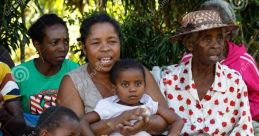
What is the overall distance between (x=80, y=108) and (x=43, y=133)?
20.7 inches

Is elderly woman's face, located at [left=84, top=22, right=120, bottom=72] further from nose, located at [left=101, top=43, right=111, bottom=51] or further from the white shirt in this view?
the white shirt

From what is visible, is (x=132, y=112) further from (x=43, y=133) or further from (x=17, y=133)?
(x=17, y=133)

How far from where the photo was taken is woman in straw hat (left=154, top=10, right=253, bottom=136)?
4090 millimetres

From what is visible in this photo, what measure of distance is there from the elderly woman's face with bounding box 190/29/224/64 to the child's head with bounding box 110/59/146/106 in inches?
20.1

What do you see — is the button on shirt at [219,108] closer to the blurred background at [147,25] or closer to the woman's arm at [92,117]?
the woman's arm at [92,117]

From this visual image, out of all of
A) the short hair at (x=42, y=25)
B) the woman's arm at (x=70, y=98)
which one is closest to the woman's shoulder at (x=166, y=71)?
the woman's arm at (x=70, y=98)

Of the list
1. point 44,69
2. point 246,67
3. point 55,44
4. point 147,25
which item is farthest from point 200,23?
point 147,25

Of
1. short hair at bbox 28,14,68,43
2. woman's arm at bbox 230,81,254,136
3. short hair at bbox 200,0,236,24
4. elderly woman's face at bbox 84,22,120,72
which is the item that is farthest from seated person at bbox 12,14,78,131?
woman's arm at bbox 230,81,254,136

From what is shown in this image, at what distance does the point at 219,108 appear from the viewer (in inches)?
163

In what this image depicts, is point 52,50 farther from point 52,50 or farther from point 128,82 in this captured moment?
point 128,82

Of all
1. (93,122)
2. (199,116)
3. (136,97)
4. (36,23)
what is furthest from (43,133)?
(36,23)

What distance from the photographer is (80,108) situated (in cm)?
383

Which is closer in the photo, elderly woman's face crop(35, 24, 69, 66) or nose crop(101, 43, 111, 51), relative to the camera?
nose crop(101, 43, 111, 51)

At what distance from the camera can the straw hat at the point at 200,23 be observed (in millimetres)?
4086
